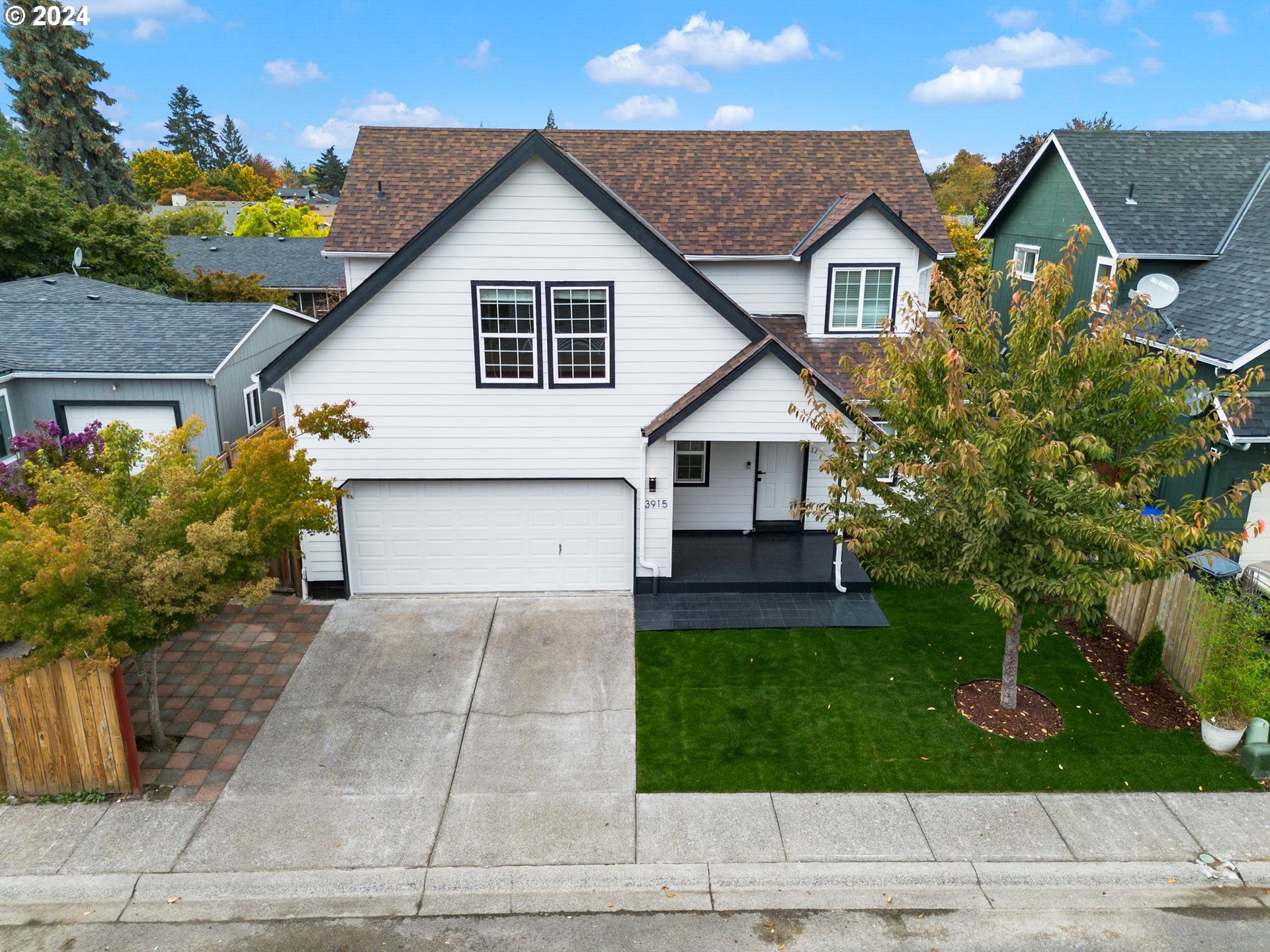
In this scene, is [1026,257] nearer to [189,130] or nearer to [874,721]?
[874,721]

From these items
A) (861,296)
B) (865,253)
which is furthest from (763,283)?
(865,253)

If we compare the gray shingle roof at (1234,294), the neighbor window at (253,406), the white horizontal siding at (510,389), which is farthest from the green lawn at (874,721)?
the neighbor window at (253,406)

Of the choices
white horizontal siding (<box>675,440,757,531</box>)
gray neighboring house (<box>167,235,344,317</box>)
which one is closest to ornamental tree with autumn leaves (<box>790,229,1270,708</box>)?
white horizontal siding (<box>675,440,757,531</box>)

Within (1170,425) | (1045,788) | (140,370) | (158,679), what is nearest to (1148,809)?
(1045,788)

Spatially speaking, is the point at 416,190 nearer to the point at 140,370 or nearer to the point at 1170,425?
the point at 140,370

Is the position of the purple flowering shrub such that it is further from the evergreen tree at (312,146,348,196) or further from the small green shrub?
the evergreen tree at (312,146,348,196)
